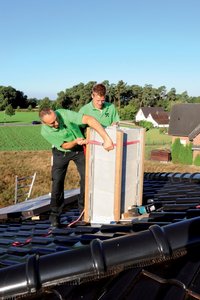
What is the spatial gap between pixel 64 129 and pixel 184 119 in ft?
130

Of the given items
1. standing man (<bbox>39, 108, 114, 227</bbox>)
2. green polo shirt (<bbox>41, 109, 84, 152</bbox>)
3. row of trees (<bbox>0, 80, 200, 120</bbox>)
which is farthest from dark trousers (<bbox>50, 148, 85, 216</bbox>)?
row of trees (<bbox>0, 80, 200, 120</bbox>)

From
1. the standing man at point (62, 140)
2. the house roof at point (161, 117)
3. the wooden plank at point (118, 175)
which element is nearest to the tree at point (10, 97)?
the house roof at point (161, 117)

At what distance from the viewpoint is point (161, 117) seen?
75125 mm

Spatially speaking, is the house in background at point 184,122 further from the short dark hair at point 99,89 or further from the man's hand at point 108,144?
the man's hand at point 108,144

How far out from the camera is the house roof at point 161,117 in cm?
7356

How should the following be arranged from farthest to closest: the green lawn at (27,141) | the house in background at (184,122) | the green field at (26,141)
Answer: the green lawn at (27,141), the green field at (26,141), the house in background at (184,122)

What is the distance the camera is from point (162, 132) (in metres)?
60.6

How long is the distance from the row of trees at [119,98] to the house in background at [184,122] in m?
32.4

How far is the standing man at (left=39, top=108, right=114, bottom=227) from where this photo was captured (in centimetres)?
421

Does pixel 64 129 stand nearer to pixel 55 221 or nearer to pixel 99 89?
pixel 99 89

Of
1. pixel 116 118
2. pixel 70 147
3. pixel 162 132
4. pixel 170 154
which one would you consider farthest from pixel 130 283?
pixel 162 132

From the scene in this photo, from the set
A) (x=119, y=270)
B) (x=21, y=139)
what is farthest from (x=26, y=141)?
(x=119, y=270)

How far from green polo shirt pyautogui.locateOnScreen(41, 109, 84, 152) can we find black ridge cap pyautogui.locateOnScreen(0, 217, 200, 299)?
97.6 inches

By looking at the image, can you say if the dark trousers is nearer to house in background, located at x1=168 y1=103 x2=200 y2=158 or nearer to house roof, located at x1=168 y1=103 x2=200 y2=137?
house in background, located at x1=168 y1=103 x2=200 y2=158
